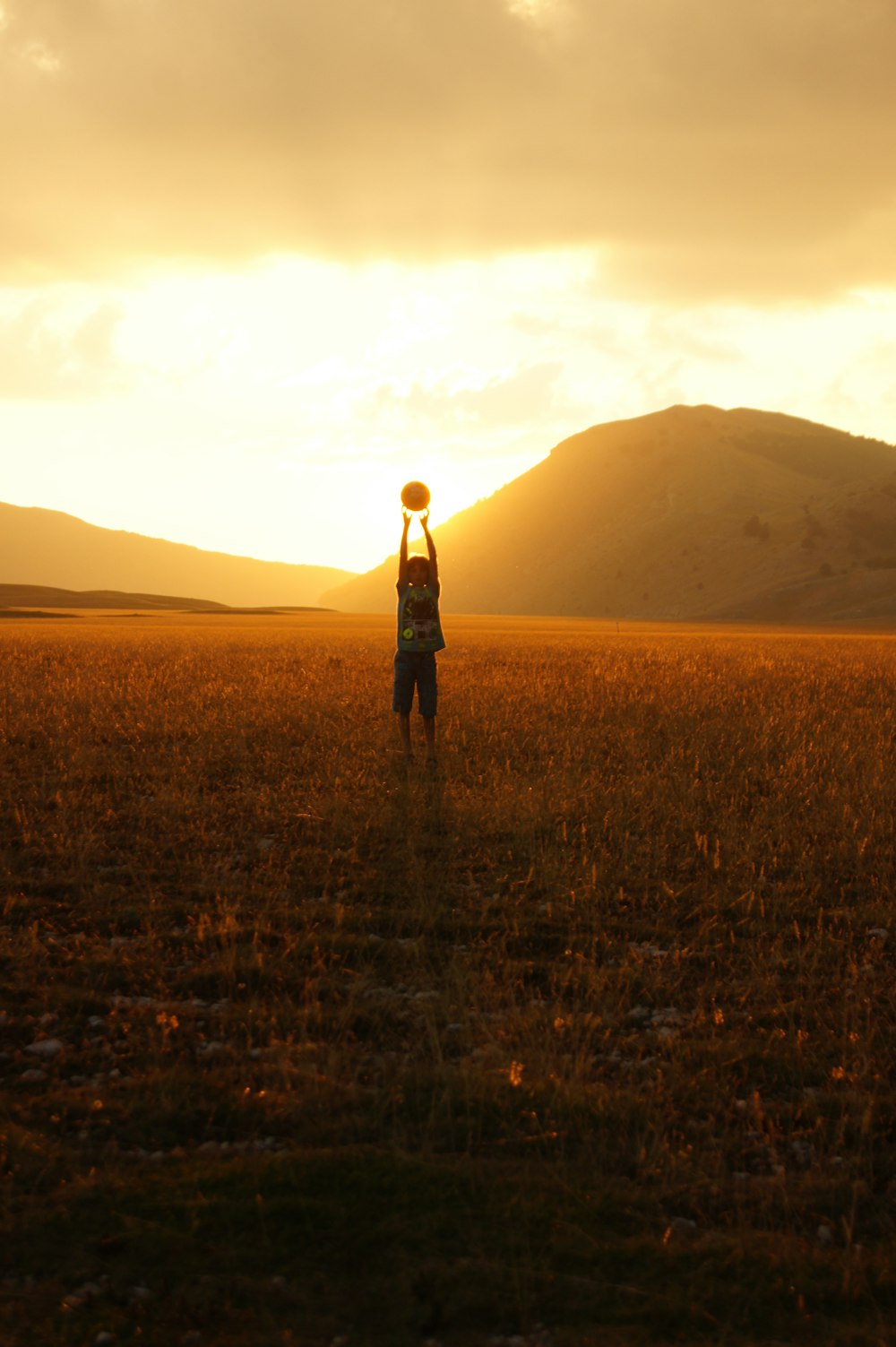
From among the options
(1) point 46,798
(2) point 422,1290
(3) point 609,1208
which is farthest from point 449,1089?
(1) point 46,798

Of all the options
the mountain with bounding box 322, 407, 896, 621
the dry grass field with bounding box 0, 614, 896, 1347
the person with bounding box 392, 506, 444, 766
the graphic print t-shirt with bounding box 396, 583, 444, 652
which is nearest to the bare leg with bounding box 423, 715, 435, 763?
the person with bounding box 392, 506, 444, 766

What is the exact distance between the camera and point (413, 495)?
11.5m

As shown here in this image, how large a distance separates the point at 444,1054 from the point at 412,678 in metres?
7.18

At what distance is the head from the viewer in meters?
11.5

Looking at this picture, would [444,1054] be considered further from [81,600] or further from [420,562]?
[81,600]

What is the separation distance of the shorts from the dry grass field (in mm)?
982

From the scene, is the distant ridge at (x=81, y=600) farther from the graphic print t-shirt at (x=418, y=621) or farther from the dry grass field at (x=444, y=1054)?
the dry grass field at (x=444, y=1054)

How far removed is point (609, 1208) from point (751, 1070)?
1357mm

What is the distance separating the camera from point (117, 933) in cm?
634

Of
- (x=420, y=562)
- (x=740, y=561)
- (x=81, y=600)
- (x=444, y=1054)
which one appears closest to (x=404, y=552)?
(x=420, y=562)

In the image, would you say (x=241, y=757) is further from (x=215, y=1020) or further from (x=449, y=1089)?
(x=449, y=1089)

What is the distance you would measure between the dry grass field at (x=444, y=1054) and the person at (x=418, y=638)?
91 cm

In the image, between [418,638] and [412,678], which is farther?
[412,678]

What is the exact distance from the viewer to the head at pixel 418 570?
11.5 meters
